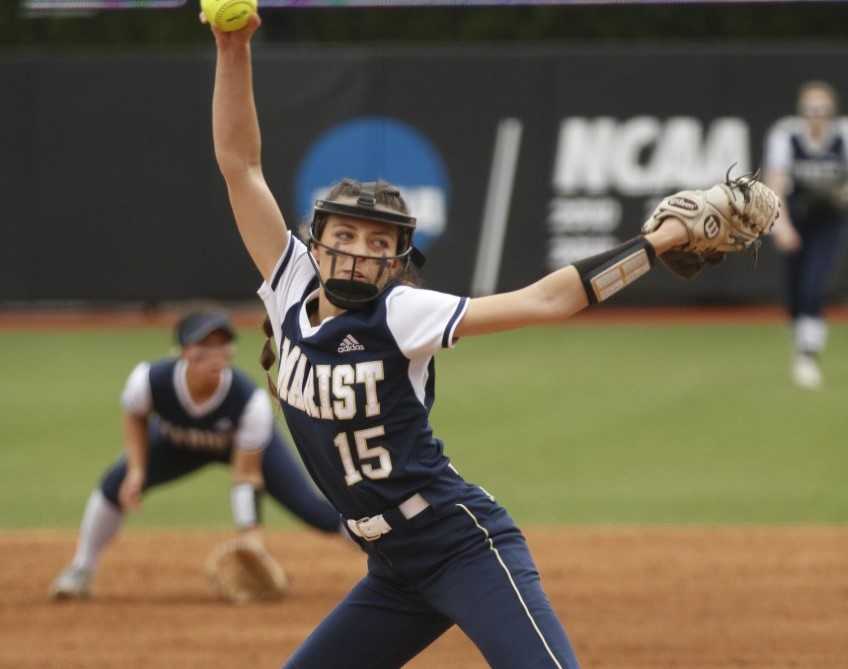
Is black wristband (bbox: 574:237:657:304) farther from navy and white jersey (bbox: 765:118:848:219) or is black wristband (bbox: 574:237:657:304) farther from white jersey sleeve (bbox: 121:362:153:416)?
navy and white jersey (bbox: 765:118:848:219)

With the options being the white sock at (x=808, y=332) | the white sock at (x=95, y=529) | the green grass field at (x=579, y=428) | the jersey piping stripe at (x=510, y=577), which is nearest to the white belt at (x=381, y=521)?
the jersey piping stripe at (x=510, y=577)

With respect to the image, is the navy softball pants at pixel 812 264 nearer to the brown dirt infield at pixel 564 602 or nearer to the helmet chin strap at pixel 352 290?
the brown dirt infield at pixel 564 602

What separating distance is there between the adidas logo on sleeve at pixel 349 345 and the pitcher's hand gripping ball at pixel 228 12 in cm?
90

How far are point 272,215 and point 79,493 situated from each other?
5676 mm

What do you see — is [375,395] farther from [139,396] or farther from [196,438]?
[196,438]

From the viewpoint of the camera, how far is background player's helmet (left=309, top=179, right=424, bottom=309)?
13.4 feet

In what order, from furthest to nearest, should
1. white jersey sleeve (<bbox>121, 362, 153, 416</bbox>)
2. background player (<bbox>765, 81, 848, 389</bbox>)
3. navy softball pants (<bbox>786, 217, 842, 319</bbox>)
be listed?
navy softball pants (<bbox>786, 217, 842, 319</bbox>) < background player (<bbox>765, 81, 848, 389</bbox>) < white jersey sleeve (<bbox>121, 362, 153, 416</bbox>)

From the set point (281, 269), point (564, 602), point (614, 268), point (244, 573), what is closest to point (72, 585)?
point (244, 573)

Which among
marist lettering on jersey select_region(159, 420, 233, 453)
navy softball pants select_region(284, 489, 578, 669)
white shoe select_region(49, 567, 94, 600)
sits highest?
navy softball pants select_region(284, 489, 578, 669)

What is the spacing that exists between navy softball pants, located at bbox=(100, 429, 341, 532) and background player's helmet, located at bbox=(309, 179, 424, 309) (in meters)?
3.41

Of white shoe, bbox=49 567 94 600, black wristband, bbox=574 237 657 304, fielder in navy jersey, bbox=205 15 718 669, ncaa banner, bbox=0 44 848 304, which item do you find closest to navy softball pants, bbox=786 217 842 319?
ncaa banner, bbox=0 44 848 304

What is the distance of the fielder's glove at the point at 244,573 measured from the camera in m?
7.20

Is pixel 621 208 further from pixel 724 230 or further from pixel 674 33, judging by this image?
pixel 724 230

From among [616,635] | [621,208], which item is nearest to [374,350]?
[616,635]
